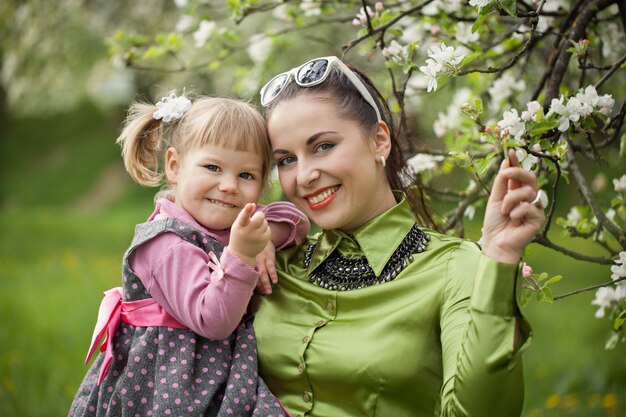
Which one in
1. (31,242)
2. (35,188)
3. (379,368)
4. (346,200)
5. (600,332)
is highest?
(346,200)

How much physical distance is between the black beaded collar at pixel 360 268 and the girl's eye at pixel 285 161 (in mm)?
296

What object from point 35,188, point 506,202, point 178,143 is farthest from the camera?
point 35,188

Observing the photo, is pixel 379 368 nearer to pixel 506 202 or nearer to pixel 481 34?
pixel 506 202

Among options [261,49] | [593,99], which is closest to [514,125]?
[593,99]

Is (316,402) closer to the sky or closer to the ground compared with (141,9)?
closer to the sky

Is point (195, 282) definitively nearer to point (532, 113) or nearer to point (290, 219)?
point (290, 219)

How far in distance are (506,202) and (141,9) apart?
24.0 ft

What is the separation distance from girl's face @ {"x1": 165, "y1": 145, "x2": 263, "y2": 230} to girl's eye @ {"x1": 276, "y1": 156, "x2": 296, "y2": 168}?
0.22ft

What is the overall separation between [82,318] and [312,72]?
4.23 meters

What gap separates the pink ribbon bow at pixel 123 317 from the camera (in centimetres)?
214

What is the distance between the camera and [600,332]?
5.50 metres

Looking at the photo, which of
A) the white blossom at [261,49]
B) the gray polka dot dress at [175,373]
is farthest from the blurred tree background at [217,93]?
the gray polka dot dress at [175,373]

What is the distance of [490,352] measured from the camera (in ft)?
5.42

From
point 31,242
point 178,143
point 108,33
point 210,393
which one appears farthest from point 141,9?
point 210,393
